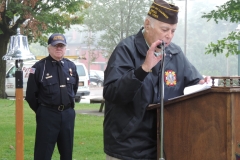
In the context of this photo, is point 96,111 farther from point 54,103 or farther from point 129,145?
point 129,145

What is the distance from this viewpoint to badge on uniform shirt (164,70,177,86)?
10.2 feet

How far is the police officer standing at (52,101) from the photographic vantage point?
20.3ft

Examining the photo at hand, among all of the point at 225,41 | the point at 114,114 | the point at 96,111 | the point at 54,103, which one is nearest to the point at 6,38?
the point at 96,111

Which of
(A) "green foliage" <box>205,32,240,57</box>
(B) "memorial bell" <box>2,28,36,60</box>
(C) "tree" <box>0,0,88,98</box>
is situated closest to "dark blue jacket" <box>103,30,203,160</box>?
(B) "memorial bell" <box>2,28,36,60</box>

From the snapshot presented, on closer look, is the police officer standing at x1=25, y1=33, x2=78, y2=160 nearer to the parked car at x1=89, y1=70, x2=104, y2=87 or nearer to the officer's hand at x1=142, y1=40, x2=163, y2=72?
the officer's hand at x1=142, y1=40, x2=163, y2=72

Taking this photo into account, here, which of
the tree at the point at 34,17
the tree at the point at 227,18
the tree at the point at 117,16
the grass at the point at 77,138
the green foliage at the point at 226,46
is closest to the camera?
the grass at the point at 77,138

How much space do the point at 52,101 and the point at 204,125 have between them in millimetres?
3711

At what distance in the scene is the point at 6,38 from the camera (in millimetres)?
22750

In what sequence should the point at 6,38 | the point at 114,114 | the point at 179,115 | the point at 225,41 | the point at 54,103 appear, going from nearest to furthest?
the point at 179,115
the point at 114,114
the point at 54,103
the point at 225,41
the point at 6,38

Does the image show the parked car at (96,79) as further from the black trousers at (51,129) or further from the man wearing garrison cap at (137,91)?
the man wearing garrison cap at (137,91)

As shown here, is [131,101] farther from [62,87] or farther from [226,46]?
[226,46]

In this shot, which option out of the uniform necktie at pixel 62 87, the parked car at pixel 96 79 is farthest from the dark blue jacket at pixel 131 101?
the parked car at pixel 96 79

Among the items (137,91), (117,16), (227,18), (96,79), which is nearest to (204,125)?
(137,91)

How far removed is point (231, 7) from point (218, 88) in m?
8.45
